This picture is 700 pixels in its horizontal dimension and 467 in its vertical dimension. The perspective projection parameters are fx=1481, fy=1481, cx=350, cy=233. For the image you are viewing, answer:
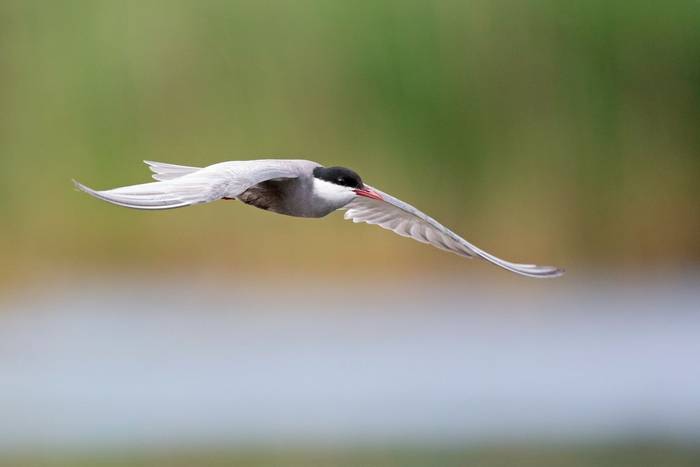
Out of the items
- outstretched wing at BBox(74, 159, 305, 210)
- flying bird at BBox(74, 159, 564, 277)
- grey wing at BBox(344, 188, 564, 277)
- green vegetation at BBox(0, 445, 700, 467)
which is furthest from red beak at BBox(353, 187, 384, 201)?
green vegetation at BBox(0, 445, 700, 467)

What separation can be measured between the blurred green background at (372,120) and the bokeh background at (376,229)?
2 cm

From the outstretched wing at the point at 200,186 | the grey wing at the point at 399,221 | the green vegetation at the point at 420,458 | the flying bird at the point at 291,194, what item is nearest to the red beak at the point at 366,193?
the flying bird at the point at 291,194

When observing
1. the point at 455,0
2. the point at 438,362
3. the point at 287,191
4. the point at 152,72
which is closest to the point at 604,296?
the point at 438,362

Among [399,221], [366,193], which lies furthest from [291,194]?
[399,221]

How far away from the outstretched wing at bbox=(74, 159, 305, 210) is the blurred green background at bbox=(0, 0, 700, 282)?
6.09 m

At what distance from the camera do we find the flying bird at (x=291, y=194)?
14.3 ft

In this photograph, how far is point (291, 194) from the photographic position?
5.42 m

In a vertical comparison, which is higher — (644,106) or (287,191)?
(644,106)

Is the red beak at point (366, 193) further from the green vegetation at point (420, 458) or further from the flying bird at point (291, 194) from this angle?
the green vegetation at point (420, 458)

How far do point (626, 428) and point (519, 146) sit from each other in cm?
271

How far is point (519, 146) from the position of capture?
12742mm

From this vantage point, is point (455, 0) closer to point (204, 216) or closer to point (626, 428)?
point (204, 216)

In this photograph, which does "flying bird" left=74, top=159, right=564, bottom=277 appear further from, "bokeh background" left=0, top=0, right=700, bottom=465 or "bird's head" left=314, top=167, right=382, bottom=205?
"bokeh background" left=0, top=0, right=700, bottom=465

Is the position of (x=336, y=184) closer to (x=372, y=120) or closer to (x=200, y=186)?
(x=200, y=186)
